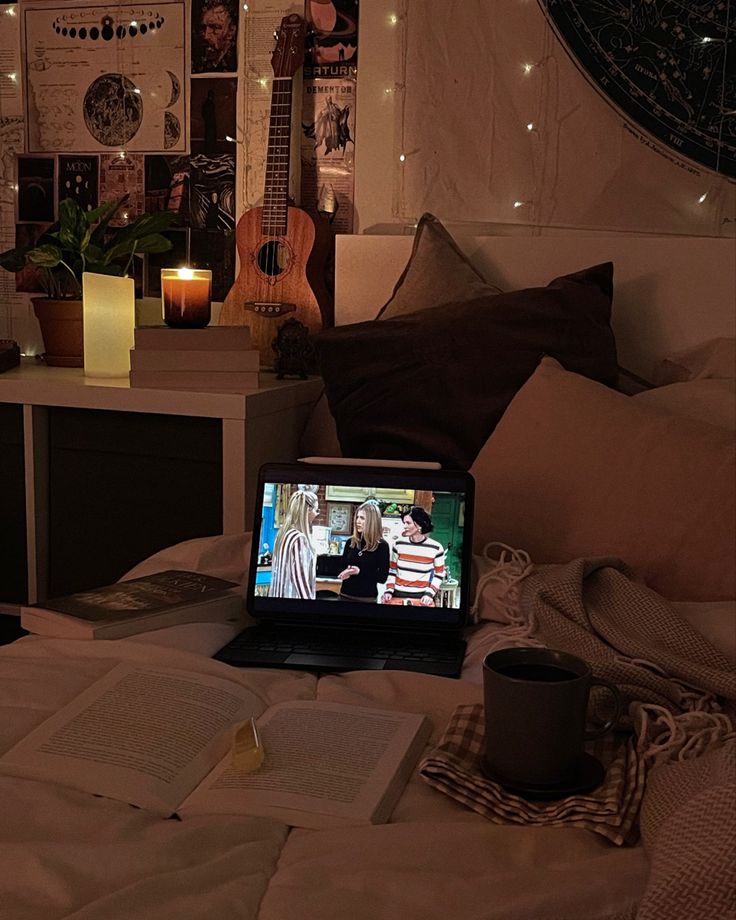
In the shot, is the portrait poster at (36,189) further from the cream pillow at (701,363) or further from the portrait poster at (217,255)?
the cream pillow at (701,363)

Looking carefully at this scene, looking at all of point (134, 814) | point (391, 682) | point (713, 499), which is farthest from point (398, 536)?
point (134, 814)

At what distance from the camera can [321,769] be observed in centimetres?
84

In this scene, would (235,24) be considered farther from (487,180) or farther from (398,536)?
(398,536)

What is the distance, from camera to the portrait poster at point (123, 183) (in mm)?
2547

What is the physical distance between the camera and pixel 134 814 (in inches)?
31.0

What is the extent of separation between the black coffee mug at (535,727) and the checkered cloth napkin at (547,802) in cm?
2

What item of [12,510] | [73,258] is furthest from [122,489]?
[73,258]

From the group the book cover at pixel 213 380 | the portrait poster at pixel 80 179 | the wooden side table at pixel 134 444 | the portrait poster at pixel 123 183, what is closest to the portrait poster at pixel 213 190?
the portrait poster at pixel 123 183

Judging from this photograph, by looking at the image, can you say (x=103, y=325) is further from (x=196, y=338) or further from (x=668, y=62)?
(x=668, y=62)

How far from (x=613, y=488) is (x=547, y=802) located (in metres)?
0.67

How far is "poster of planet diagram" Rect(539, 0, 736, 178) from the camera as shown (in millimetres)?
2115

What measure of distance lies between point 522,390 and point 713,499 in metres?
0.39

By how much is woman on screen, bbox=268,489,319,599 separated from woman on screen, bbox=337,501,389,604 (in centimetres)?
4

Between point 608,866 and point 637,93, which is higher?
point 637,93
